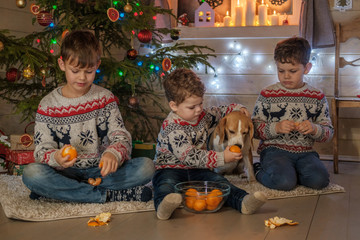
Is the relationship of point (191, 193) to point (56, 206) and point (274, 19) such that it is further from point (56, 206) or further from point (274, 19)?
point (274, 19)

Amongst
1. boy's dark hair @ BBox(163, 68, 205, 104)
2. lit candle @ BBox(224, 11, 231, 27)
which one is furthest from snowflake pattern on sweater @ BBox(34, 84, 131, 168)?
lit candle @ BBox(224, 11, 231, 27)

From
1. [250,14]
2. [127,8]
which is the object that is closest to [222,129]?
[127,8]

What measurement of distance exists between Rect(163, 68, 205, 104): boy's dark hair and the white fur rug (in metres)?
0.52

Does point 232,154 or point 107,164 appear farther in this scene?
point 232,154

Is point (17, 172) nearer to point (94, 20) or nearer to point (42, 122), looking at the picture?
Answer: point (42, 122)

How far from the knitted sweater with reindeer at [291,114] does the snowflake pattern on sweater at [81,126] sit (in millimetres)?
911

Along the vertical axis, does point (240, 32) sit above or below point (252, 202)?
above

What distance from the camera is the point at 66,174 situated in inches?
81.1

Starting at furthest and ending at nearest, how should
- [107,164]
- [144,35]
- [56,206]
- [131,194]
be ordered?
[144,35], [131,194], [56,206], [107,164]

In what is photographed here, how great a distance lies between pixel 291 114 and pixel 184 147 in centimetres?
83

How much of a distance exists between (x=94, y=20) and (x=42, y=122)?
0.83m

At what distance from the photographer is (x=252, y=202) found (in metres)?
1.81

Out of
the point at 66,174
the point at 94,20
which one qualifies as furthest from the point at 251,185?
the point at 94,20

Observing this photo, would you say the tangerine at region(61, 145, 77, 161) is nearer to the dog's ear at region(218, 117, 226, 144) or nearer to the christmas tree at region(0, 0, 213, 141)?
the christmas tree at region(0, 0, 213, 141)
